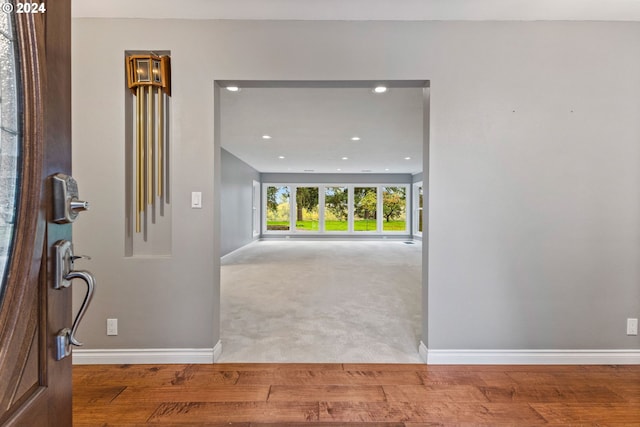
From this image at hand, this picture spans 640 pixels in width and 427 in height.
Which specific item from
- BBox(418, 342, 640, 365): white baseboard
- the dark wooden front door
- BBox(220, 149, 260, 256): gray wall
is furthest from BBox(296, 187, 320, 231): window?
the dark wooden front door

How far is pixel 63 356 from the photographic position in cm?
65

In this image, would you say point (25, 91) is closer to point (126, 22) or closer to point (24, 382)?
point (24, 382)

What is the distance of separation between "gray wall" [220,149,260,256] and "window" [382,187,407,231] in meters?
4.89

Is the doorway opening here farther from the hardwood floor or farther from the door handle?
the door handle

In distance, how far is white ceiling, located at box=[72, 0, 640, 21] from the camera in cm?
196

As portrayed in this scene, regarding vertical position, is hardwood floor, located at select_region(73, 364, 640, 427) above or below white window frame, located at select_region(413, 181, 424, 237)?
below

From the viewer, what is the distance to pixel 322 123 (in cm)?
441

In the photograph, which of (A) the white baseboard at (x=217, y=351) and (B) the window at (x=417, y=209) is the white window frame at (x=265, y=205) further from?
(A) the white baseboard at (x=217, y=351)

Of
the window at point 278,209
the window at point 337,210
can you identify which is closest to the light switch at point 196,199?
the window at point 278,209

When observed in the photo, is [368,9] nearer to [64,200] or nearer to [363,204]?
[64,200]

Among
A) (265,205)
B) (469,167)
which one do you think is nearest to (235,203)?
(265,205)

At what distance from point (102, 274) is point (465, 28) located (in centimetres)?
320

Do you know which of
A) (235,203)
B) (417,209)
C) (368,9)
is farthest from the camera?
(417,209)

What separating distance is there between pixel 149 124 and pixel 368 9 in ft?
5.86
